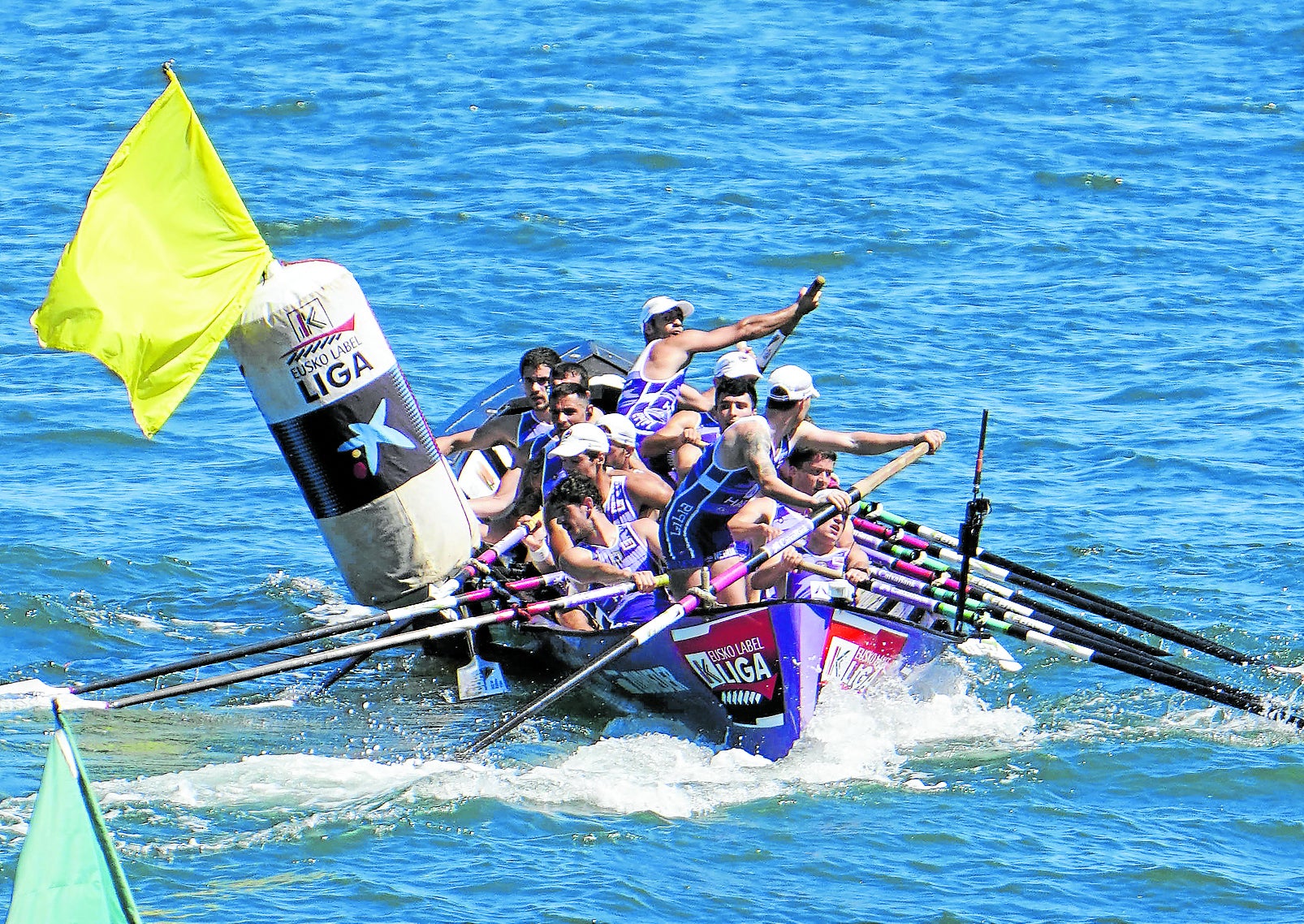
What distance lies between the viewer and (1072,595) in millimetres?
12906

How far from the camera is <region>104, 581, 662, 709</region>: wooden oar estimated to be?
387 inches

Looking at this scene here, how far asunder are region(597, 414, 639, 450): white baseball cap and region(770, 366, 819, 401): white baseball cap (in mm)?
1330

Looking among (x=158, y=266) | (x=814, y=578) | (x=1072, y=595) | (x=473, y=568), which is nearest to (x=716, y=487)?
(x=814, y=578)

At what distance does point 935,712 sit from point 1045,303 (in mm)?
10570

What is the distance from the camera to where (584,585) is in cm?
1226

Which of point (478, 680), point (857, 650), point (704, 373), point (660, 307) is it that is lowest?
point (478, 680)

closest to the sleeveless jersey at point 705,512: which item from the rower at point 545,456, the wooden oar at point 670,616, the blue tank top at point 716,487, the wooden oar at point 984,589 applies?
the blue tank top at point 716,487

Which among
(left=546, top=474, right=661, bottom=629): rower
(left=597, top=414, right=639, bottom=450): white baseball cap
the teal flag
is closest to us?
the teal flag

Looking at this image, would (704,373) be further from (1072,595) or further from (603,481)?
(603,481)

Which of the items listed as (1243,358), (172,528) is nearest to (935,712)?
(172,528)

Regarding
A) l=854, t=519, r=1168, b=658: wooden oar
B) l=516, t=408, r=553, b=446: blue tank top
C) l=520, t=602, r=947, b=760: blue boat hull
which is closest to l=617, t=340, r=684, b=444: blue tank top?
l=516, t=408, r=553, b=446: blue tank top

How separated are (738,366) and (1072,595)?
3086 mm

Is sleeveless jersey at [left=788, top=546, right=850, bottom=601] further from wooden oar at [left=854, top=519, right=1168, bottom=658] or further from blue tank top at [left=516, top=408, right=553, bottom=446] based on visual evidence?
blue tank top at [left=516, top=408, right=553, bottom=446]

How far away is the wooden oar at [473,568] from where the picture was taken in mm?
12422
